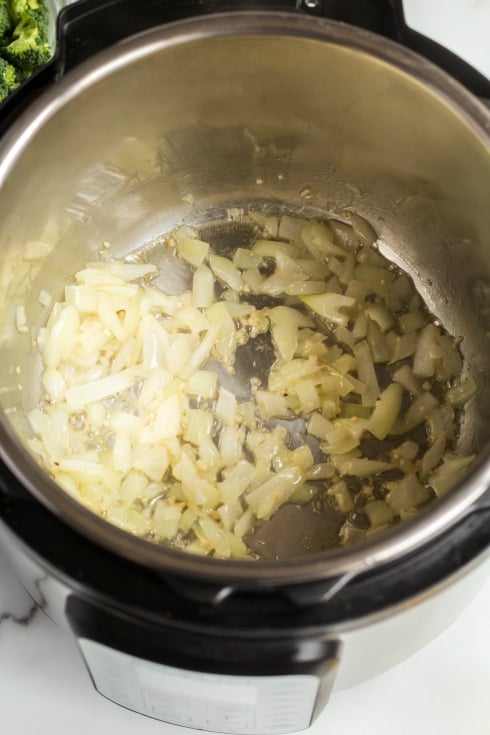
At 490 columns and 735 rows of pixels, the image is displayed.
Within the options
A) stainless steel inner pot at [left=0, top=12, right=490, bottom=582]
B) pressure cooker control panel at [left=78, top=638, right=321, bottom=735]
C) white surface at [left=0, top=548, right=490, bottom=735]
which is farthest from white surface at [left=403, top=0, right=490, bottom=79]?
pressure cooker control panel at [left=78, top=638, right=321, bottom=735]

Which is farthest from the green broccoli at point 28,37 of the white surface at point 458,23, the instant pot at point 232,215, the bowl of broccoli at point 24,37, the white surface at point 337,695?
the white surface at point 337,695

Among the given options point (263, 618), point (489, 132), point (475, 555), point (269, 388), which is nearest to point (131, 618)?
point (263, 618)

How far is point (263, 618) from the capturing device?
0.84 metres

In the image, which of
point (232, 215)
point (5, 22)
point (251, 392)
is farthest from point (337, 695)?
point (5, 22)

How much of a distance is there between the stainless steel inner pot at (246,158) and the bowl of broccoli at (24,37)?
1.21 feet

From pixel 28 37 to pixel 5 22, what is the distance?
0.07m

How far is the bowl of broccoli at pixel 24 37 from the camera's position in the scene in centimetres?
155

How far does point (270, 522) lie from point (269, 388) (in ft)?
0.77

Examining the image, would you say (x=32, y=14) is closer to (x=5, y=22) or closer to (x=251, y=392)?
(x=5, y=22)

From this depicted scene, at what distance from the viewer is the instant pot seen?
0.85 m

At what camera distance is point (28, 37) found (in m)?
1.55

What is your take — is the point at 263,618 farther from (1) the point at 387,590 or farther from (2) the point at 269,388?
(2) the point at 269,388

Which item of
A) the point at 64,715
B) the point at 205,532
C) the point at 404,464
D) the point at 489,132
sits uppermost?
the point at 489,132

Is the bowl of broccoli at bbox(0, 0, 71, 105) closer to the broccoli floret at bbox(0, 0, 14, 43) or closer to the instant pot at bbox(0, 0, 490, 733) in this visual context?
the broccoli floret at bbox(0, 0, 14, 43)
